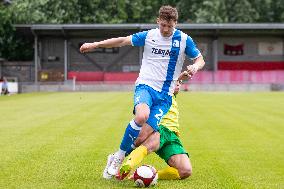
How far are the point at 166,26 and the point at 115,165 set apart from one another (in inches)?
75.3

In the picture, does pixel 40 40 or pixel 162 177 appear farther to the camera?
pixel 40 40

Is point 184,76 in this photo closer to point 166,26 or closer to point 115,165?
point 166,26

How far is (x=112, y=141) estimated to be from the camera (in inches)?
593

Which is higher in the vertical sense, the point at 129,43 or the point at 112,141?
the point at 129,43

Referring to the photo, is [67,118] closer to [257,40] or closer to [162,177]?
[162,177]

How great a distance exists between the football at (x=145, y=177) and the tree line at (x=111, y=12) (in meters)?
57.9

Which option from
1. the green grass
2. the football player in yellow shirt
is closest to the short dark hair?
the football player in yellow shirt

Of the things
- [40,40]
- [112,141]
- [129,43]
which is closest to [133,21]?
[40,40]

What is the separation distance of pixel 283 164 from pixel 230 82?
55.0 metres

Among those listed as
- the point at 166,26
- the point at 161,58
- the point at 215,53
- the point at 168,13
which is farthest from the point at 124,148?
the point at 215,53

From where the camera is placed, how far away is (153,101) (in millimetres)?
9156

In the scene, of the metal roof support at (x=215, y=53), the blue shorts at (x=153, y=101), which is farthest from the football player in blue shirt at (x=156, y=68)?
the metal roof support at (x=215, y=53)

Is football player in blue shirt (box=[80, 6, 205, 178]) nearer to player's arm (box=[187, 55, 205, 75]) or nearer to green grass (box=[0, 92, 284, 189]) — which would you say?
player's arm (box=[187, 55, 205, 75])

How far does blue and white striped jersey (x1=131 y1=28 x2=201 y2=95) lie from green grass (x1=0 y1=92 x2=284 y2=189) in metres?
1.32
